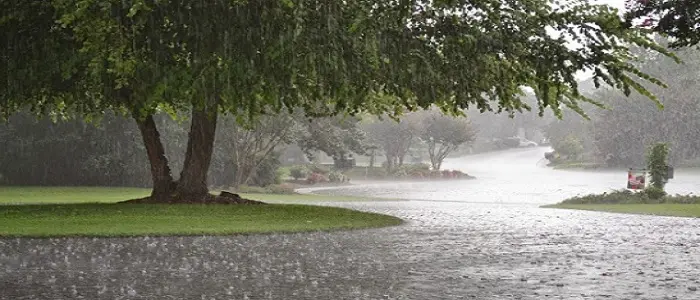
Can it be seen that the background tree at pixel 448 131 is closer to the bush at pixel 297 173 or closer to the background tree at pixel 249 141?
the bush at pixel 297 173

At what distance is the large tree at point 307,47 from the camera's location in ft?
58.1

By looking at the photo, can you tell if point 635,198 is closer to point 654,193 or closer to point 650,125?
point 654,193

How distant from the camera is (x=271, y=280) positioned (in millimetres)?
10461

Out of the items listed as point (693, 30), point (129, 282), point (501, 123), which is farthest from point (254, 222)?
point (501, 123)

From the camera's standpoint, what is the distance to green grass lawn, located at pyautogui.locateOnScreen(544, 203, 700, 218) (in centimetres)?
2609

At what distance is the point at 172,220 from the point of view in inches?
787

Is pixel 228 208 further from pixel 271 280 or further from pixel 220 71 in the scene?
pixel 271 280

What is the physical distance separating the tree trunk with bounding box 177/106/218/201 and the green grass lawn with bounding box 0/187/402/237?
1773 mm

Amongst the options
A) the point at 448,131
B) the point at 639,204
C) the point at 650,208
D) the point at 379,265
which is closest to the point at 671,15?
the point at 379,265

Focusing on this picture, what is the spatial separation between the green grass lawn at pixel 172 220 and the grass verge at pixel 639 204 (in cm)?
974

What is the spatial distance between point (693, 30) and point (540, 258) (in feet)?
14.3

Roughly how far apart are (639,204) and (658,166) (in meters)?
3.89

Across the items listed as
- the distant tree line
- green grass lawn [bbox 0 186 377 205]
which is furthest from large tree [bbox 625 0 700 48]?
the distant tree line

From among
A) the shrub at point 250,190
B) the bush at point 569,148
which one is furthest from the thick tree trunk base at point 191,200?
the bush at point 569,148
